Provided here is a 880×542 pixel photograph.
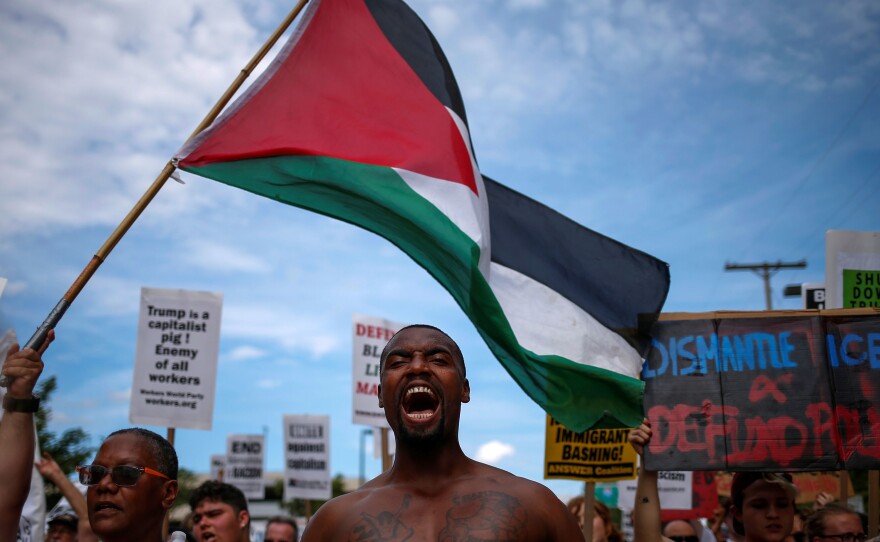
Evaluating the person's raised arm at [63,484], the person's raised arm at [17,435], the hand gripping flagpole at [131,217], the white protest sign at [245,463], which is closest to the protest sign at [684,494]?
the white protest sign at [245,463]

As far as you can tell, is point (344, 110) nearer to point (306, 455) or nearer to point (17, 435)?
point (17, 435)

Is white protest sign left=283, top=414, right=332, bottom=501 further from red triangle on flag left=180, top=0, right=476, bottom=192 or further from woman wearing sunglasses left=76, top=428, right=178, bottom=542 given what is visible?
woman wearing sunglasses left=76, top=428, right=178, bottom=542

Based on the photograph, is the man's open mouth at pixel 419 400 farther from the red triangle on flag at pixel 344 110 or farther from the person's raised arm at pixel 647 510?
the red triangle on flag at pixel 344 110

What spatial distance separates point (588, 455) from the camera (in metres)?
7.07

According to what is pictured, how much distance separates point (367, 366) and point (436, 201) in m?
5.26

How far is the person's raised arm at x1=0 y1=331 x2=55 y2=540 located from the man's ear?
56cm

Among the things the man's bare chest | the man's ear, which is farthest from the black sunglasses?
the man's bare chest

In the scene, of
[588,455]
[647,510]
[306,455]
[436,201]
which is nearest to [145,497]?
[647,510]

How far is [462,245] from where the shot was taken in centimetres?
521

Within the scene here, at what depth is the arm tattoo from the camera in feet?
8.87

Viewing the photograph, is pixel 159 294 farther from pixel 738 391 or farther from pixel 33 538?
pixel 738 391

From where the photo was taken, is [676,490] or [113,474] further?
[676,490]

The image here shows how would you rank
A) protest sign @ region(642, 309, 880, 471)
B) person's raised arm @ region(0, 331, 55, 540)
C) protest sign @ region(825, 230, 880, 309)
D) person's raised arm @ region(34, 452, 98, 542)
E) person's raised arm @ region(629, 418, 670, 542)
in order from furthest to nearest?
protest sign @ region(825, 230, 880, 309)
person's raised arm @ region(34, 452, 98, 542)
protest sign @ region(642, 309, 880, 471)
person's raised arm @ region(629, 418, 670, 542)
person's raised arm @ region(0, 331, 55, 540)

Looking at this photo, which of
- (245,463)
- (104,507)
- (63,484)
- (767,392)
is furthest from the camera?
(245,463)
